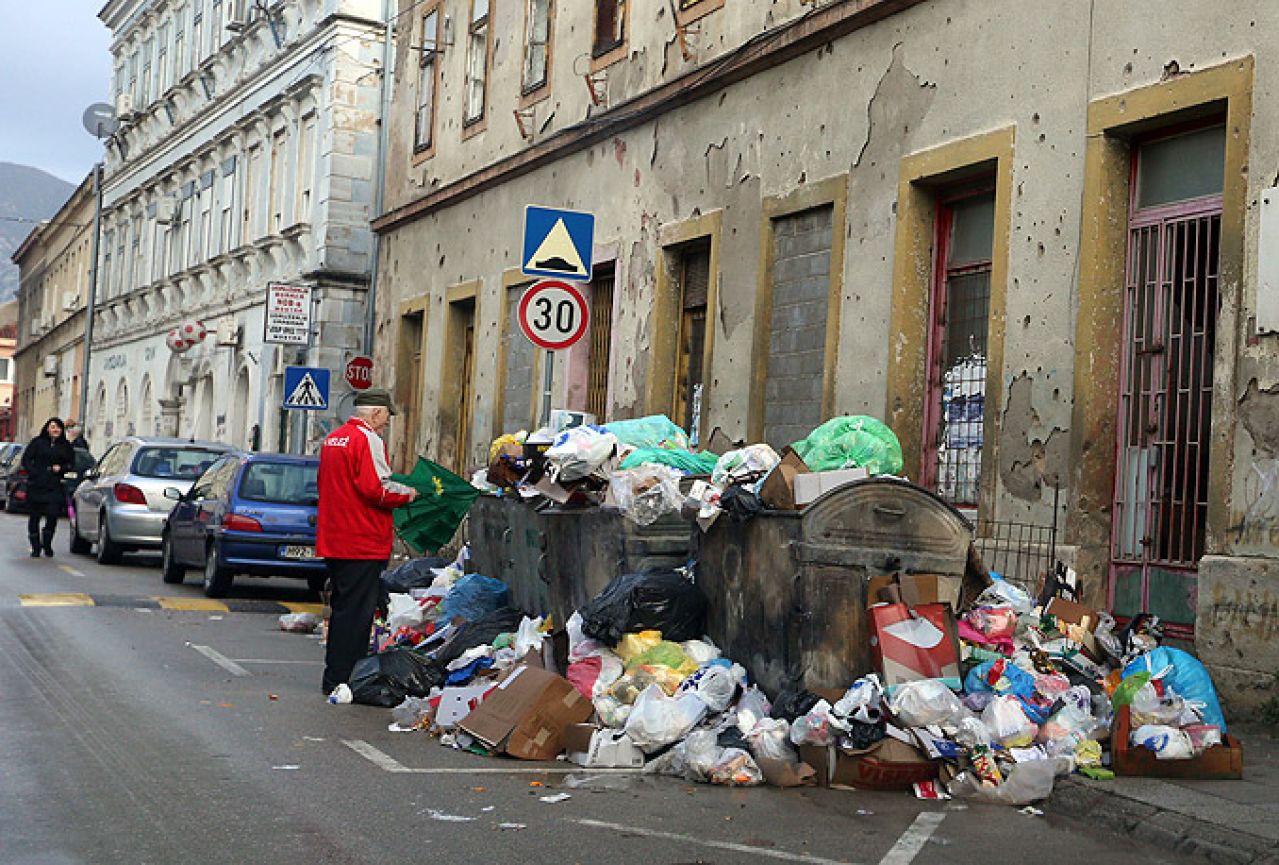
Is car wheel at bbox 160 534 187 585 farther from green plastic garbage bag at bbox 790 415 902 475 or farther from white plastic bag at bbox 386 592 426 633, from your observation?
green plastic garbage bag at bbox 790 415 902 475

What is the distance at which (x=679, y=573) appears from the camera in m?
10.5

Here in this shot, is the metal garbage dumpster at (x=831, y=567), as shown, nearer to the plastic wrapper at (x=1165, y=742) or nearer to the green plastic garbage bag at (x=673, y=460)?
the plastic wrapper at (x=1165, y=742)

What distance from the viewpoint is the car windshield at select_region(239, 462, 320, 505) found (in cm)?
1795

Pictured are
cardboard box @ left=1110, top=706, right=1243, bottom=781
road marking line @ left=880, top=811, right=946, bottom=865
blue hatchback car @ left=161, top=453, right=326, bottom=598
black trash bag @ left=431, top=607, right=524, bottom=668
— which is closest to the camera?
road marking line @ left=880, top=811, right=946, bottom=865

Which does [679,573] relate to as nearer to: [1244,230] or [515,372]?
[1244,230]

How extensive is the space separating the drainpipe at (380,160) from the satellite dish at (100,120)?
2091 centimetres

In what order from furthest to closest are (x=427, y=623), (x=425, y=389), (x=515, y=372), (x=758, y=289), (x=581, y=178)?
(x=425, y=389) → (x=515, y=372) → (x=581, y=178) → (x=758, y=289) → (x=427, y=623)

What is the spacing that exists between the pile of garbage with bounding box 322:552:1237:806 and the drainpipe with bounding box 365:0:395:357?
18.3m

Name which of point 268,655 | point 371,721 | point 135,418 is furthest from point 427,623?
point 135,418

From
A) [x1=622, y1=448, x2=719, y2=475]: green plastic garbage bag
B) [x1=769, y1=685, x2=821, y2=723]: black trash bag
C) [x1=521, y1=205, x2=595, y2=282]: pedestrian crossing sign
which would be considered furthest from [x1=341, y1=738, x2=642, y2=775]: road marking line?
[x1=521, y1=205, x2=595, y2=282]: pedestrian crossing sign

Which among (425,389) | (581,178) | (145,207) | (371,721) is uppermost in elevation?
(145,207)

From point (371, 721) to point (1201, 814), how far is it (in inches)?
183

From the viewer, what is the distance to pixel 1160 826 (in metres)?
7.24

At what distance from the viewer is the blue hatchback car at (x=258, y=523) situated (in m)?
17.6
